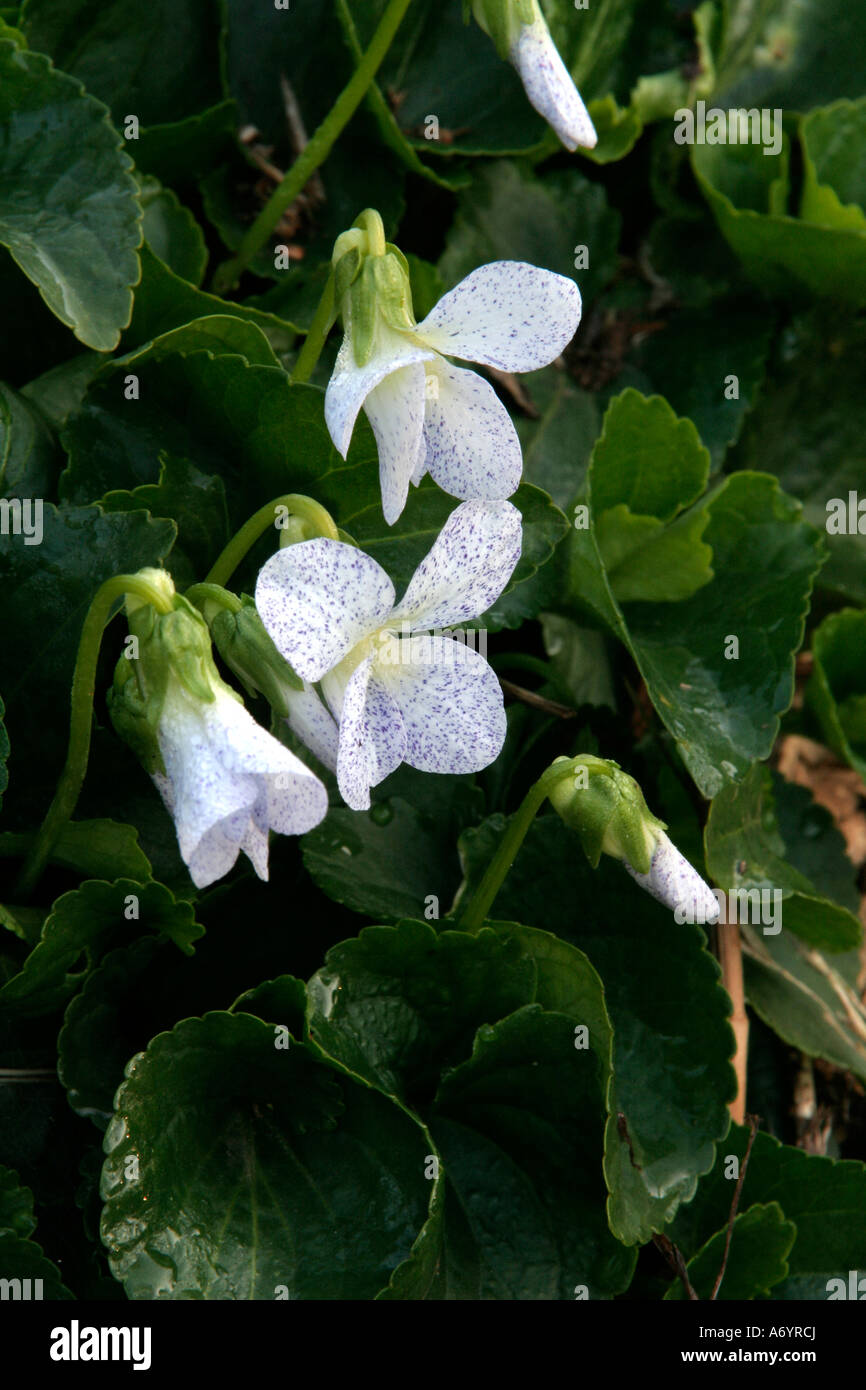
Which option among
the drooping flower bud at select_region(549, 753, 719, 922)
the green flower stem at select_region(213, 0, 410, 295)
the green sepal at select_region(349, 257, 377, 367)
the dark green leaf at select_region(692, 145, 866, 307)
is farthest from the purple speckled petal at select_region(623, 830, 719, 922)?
the dark green leaf at select_region(692, 145, 866, 307)

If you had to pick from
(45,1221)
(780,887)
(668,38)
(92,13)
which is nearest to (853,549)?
(780,887)

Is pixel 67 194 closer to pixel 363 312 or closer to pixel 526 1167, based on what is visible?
Result: pixel 363 312

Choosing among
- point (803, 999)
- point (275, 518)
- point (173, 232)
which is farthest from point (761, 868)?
point (173, 232)

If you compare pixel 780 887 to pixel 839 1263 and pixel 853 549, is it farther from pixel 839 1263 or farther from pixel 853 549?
pixel 853 549

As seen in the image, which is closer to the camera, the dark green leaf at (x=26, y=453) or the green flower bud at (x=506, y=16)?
the green flower bud at (x=506, y=16)

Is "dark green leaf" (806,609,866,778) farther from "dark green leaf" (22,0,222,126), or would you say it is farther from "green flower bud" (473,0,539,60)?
"dark green leaf" (22,0,222,126)

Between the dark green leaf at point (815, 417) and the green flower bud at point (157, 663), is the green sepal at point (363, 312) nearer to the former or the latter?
the green flower bud at point (157, 663)

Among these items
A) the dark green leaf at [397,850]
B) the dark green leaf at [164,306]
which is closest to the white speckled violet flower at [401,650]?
the dark green leaf at [397,850]
